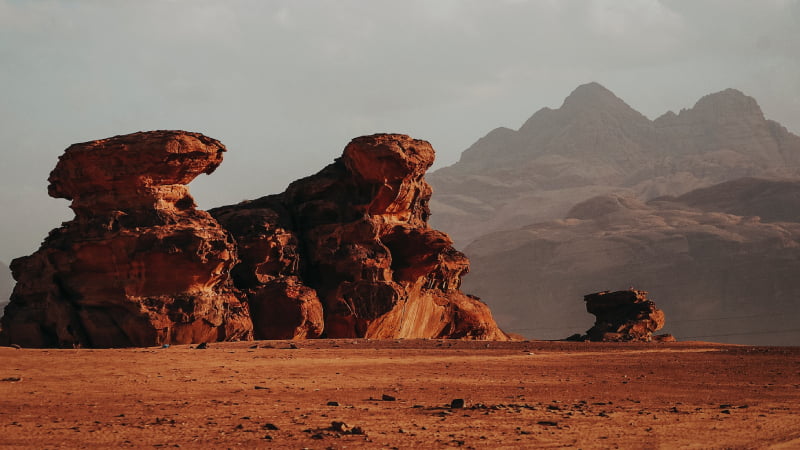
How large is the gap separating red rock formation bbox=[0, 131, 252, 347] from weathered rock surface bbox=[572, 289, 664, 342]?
1597cm

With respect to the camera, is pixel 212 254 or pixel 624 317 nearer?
pixel 212 254

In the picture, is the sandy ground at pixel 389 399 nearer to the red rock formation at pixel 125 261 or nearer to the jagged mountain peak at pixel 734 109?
the red rock formation at pixel 125 261

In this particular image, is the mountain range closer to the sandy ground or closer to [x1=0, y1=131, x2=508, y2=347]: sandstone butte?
[x1=0, y1=131, x2=508, y2=347]: sandstone butte

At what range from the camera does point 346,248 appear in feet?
94.6

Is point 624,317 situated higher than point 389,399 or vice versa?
point 624,317

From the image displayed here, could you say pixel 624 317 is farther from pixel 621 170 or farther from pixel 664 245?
pixel 621 170

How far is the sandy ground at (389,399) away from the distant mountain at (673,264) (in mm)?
79118

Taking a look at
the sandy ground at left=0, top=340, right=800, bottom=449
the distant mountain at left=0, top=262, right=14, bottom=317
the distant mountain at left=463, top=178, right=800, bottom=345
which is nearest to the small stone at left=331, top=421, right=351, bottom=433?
the sandy ground at left=0, top=340, right=800, bottom=449

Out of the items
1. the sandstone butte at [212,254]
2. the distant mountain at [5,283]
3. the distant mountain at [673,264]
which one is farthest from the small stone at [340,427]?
the distant mountain at [5,283]

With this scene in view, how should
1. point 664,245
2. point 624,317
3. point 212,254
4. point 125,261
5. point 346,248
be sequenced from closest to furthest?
point 125,261 < point 212,254 < point 346,248 < point 624,317 < point 664,245

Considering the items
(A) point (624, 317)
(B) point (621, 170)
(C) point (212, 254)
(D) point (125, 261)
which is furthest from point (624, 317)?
(B) point (621, 170)

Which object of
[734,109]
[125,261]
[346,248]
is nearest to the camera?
[125,261]

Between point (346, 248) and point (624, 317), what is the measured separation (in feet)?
42.3

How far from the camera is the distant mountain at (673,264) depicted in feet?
321
